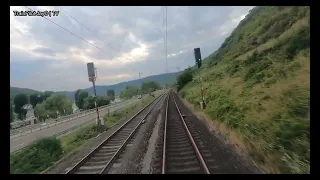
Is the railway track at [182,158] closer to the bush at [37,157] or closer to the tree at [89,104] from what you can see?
the bush at [37,157]

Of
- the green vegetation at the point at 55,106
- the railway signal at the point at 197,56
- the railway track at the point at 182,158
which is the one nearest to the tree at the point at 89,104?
the green vegetation at the point at 55,106

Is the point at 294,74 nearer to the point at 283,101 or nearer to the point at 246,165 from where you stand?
the point at 283,101

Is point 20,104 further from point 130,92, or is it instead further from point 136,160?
point 136,160

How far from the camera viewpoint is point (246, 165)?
33.0 ft

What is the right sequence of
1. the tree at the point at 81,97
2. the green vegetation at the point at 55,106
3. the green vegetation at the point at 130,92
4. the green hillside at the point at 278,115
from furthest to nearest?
the green vegetation at the point at 130,92
the tree at the point at 81,97
the green vegetation at the point at 55,106
the green hillside at the point at 278,115

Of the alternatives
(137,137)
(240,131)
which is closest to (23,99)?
(137,137)

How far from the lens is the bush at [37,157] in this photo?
1450 cm

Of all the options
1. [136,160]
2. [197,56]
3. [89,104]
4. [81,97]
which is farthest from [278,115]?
[81,97]

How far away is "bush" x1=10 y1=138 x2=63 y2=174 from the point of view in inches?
571

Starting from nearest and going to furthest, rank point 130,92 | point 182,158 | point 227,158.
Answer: point 227,158
point 182,158
point 130,92

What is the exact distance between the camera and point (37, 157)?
51.3 ft

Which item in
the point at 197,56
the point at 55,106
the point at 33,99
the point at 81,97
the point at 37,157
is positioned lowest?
the point at 55,106

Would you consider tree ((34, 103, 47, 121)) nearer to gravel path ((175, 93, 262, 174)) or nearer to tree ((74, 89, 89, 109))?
tree ((74, 89, 89, 109))

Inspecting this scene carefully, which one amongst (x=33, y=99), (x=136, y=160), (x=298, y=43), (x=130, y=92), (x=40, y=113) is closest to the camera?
(x=136, y=160)
